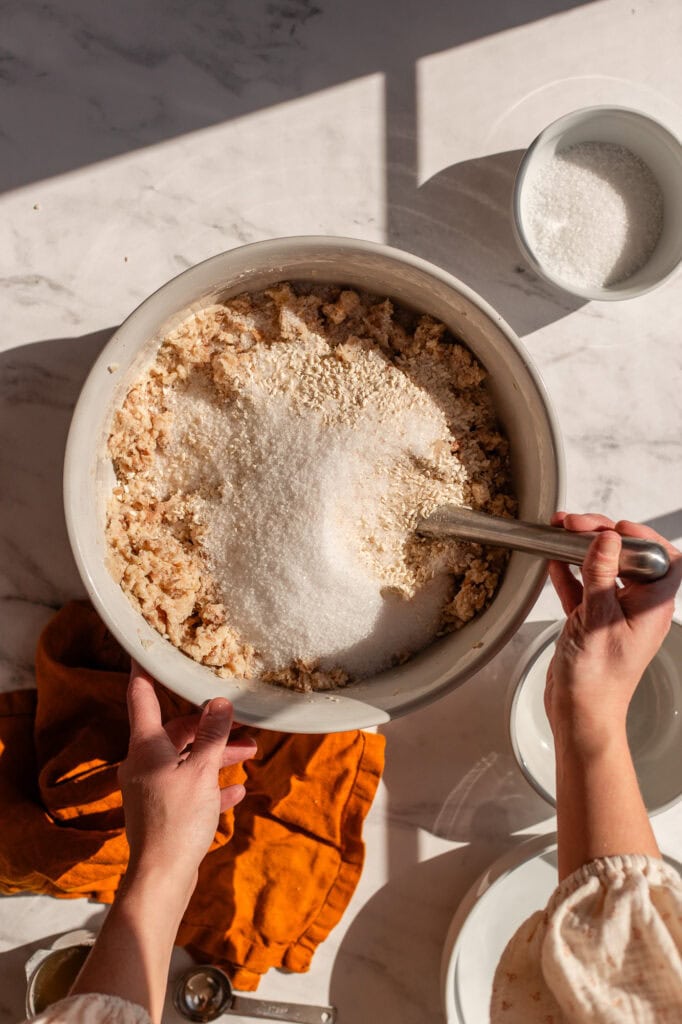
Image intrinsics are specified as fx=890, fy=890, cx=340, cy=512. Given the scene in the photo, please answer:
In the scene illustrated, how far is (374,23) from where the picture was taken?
0.94 m

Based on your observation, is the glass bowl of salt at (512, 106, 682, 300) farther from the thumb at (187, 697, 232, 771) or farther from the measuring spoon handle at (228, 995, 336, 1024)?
the measuring spoon handle at (228, 995, 336, 1024)

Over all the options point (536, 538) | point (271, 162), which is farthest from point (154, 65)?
point (536, 538)

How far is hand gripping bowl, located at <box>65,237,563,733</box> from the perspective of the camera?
2.46ft

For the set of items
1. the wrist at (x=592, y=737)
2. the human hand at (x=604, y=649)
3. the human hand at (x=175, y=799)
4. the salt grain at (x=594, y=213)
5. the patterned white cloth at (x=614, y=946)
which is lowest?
the patterned white cloth at (x=614, y=946)

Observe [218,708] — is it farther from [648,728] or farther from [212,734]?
[648,728]

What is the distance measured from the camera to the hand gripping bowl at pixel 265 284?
2.46 feet

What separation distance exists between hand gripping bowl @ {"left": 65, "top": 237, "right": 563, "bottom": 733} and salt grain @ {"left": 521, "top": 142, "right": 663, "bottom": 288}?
0.18 meters

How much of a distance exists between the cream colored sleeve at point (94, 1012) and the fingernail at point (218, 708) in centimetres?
23

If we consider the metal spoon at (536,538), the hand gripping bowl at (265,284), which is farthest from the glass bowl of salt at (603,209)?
the metal spoon at (536,538)

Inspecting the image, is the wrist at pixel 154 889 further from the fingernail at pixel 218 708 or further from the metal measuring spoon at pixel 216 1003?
the metal measuring spoon at pixel 216 1003

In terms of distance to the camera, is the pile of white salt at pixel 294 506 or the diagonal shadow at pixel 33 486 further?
the diagonal shadow at pixel 33 486

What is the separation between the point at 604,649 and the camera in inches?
28.5

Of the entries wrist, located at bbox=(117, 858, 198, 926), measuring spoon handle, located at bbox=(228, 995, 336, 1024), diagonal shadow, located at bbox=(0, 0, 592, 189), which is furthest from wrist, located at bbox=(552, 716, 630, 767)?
diagonal shadow, located at bbox=(0, 0, 592, 189)

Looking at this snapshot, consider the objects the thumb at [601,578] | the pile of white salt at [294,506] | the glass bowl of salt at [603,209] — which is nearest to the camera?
the thumb at [601,578]
